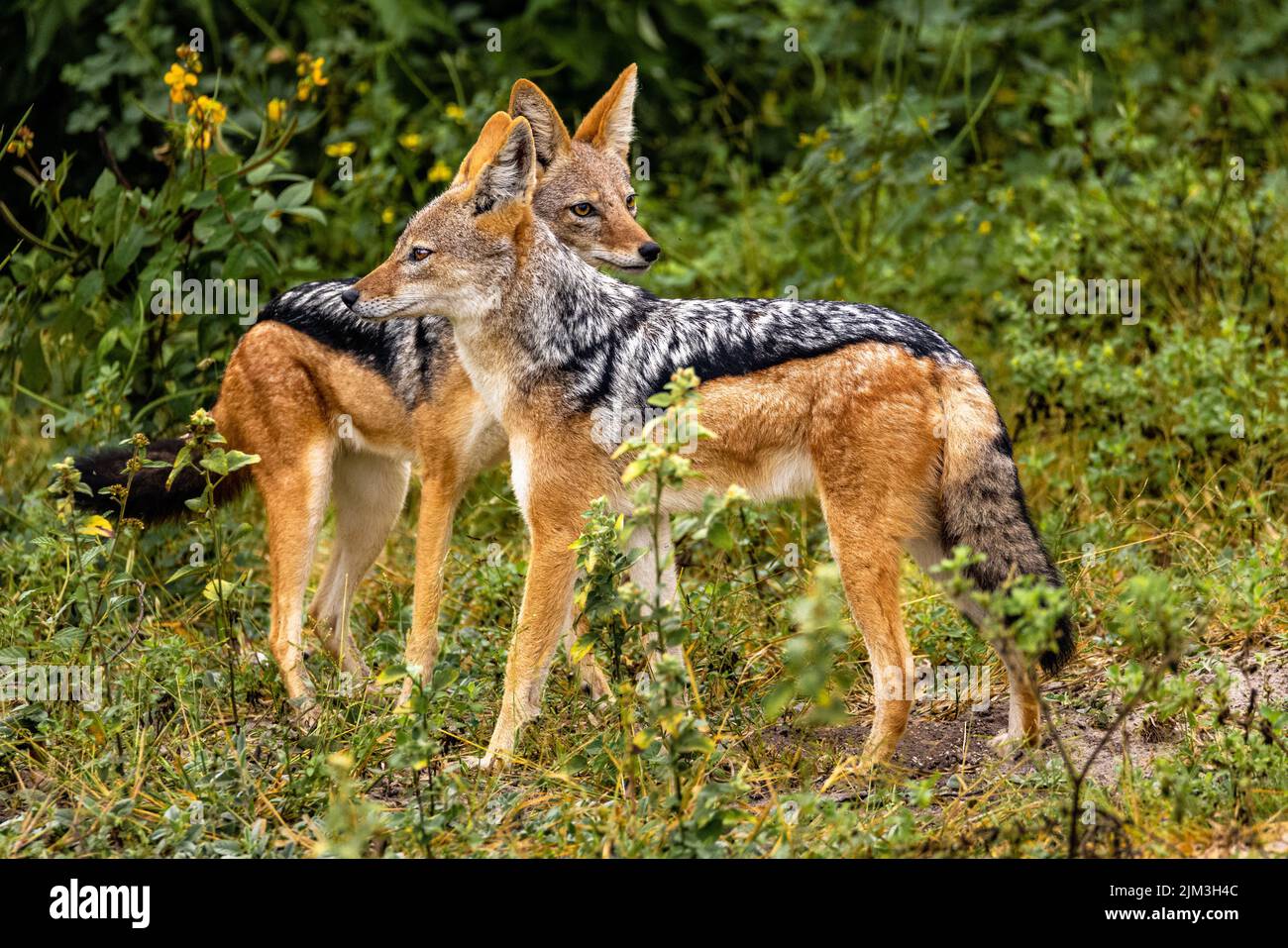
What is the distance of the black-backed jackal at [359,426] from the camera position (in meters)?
6.12

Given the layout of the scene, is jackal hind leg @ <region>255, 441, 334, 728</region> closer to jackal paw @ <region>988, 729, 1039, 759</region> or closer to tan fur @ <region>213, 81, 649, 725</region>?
tan fur @ <region>213, 81, 649, 725</region>

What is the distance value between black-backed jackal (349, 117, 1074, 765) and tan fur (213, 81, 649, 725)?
0.23 meters

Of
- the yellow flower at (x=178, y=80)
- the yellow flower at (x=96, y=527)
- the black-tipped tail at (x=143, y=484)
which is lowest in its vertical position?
the yellow flower at (x=96, y=527)

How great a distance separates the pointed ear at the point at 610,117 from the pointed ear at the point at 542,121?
0.24 meters

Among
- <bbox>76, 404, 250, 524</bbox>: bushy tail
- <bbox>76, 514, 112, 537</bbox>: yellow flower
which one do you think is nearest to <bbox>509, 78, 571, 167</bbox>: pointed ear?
<bbox>76, 404, 250, 524</bbox>: bushy tail

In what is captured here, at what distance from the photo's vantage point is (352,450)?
22.0ft

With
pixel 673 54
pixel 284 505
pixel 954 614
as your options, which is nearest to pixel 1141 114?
pixel 673 54

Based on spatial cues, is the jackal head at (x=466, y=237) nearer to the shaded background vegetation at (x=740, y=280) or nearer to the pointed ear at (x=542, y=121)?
the pointed ear at (x=542, y=121)

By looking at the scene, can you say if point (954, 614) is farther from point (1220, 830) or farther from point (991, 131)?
point (991, 131)

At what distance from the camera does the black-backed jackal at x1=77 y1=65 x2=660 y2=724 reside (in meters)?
6.12

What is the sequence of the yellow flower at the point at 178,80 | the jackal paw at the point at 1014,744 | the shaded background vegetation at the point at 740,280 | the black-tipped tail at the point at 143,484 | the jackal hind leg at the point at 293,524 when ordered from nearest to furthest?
1. the shaded background vegetation at the point at 740,280
2. the jackal paw at the point at 1014,744
3. the black-tipped tail at the point at 143,484
4. the jackal hind leg at the point at 293,524
5. the yellow flower at the point at 178,80

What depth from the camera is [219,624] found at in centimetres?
637

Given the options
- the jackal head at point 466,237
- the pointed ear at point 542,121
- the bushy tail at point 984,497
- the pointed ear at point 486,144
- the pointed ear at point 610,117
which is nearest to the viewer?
the bushy tail at point 984,497

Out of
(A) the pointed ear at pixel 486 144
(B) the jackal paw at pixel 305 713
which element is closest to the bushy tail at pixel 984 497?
(A) the pointed ear at pixel 486 144
